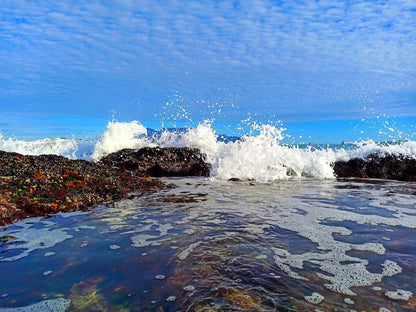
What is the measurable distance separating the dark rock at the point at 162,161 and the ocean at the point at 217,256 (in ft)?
19.0

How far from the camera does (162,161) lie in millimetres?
14188

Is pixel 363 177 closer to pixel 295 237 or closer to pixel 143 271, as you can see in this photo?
pixel 295 237

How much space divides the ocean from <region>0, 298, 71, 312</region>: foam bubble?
1 centimetres

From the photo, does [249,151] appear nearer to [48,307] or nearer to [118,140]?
[118,140]

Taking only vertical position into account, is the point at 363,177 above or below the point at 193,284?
above

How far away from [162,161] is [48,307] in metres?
11.5

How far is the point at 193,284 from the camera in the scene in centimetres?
314

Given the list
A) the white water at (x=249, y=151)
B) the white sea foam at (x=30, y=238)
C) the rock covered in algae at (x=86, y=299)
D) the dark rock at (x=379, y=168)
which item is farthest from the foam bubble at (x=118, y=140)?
the rock covered in algae at (x=86, y=299)

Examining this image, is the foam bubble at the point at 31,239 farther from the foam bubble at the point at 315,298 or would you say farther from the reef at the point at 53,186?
the foam bubble at the point at 315,298

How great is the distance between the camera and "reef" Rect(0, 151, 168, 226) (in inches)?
252

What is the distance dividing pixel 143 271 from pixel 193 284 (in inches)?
27.2

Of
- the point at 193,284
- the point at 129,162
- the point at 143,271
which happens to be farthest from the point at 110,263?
the point at 129,162

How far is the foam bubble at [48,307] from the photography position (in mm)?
2725

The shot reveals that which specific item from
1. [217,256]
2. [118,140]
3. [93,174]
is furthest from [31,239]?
[118,140]
